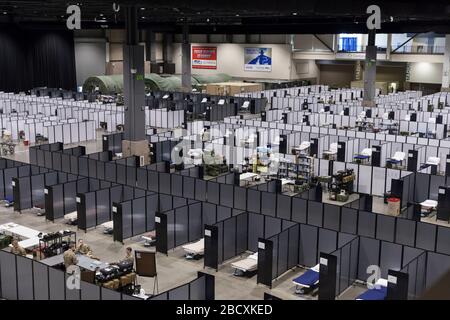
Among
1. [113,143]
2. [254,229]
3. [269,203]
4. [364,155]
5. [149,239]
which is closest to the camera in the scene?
[254,229]

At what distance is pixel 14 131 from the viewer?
122 ft

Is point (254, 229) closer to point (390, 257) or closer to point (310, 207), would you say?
point (310, 207)

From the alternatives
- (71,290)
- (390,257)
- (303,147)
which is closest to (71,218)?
(71,290)

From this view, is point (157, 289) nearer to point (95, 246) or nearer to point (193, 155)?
point (95, 246)

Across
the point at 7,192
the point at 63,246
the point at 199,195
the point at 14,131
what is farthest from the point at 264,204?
the point at 14,131

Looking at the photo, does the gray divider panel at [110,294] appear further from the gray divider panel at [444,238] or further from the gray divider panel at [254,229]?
the gray divider panel at [444,238]

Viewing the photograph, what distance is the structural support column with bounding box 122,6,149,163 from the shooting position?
29.5m

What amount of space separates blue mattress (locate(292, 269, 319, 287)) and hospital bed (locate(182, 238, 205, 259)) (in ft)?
12.3

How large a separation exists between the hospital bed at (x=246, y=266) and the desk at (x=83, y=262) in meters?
3.79

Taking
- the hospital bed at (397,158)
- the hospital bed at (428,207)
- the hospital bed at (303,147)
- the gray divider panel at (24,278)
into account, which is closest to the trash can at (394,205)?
the hospital bed at (428,207)

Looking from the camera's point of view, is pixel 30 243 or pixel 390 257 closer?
pixel 390 257

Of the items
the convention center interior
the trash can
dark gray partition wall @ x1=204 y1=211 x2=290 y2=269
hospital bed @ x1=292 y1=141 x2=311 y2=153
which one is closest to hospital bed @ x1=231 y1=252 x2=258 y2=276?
the convention center interior

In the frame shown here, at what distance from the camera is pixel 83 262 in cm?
1577

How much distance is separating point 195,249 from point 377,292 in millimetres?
6018
